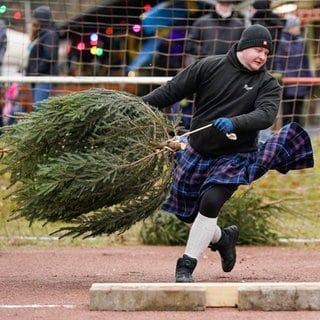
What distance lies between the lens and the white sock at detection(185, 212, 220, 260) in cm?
770

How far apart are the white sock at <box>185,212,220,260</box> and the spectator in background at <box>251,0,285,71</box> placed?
4402 millimetres

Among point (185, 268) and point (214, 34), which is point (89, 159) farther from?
point (214, 34)

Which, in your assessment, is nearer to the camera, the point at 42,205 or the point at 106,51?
the point at 42,205

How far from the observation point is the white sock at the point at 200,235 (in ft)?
25.2

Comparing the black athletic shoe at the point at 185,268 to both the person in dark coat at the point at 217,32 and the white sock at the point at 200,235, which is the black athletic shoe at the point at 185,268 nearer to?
the white sock at the point at 200,235

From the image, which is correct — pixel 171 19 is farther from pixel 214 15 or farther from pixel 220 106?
pixel 220 106

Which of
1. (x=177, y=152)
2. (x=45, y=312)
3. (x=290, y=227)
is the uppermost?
(x=177, y=152)

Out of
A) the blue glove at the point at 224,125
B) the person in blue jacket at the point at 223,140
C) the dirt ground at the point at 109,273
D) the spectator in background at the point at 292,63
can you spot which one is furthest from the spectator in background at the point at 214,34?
the blue glove at the point at 224,125

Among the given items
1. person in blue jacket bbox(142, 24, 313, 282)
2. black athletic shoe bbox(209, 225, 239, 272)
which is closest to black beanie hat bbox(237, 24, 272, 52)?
person in blue jacket bbox(142, 24, 313, 282)

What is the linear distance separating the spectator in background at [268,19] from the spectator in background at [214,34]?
0.19 meters

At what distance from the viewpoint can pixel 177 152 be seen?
8039mm

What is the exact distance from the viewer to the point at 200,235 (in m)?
7.69

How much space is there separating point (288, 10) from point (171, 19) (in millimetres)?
1208

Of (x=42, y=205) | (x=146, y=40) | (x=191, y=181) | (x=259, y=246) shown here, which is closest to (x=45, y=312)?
(x=42, y=205)
